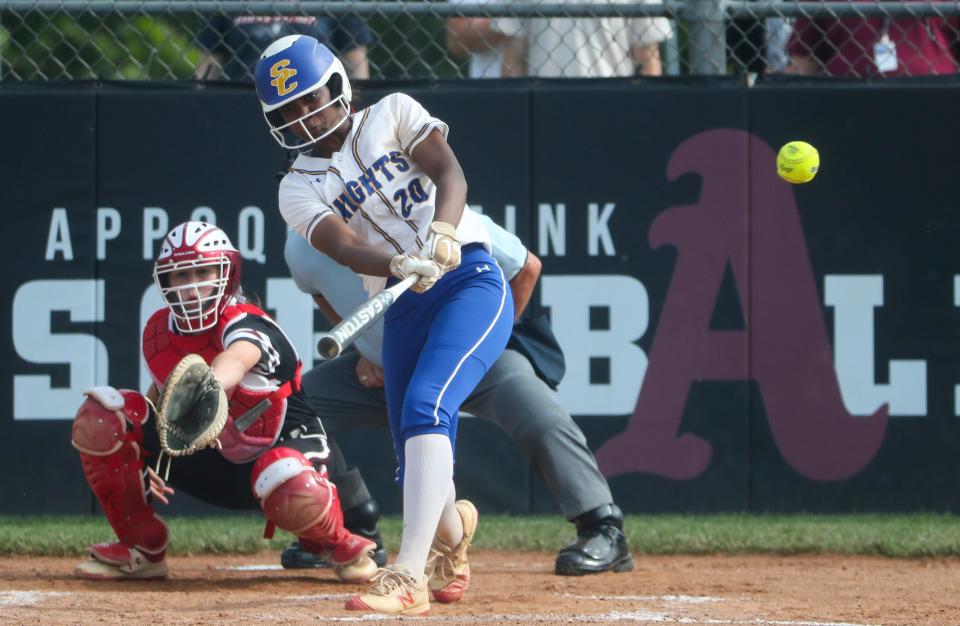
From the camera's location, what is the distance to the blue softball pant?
150 inches

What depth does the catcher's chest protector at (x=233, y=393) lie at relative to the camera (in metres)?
4.36

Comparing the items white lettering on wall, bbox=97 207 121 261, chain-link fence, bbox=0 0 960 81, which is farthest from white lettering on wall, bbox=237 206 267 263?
chain-link fence, bbox=0 0 960 81

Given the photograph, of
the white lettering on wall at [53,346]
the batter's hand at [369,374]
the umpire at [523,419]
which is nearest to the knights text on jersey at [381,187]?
the umpire at [523,419]

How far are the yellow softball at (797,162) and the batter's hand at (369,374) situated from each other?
166 centimetres

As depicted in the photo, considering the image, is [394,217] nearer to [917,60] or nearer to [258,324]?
[258,324]

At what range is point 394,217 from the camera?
4.07 metres

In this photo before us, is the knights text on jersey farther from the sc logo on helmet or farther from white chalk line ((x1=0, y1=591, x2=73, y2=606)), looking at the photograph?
white chalk line ((x1=0, y1=591, x2=73, y2=606))

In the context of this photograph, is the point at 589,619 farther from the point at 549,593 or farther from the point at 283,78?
Answer: the point at 283,78

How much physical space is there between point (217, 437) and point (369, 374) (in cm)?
94

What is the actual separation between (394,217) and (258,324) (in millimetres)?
589

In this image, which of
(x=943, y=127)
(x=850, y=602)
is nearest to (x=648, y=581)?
(x=850, y=602)

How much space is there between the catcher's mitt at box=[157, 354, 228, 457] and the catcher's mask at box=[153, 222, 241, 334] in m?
0.45

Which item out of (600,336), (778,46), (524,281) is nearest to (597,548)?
(524,281)

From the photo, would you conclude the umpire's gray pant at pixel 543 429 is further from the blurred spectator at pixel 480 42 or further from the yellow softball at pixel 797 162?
the blurred spectator at pixel 480 42
